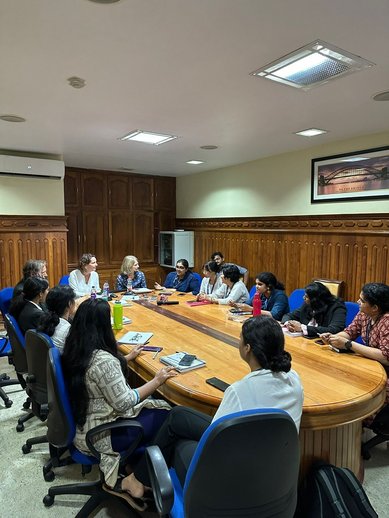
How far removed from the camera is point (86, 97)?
8.65ft

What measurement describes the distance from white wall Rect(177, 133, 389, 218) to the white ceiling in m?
0.40

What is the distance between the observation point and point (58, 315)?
2295 millimetres

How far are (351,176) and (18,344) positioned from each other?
375 centimetres

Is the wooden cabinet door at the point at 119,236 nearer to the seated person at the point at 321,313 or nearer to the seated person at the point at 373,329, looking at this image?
the seated person at the point at 321,313

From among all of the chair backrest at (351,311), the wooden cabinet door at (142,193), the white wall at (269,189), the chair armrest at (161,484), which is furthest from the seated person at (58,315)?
the wooden cabinet door at (142,193)

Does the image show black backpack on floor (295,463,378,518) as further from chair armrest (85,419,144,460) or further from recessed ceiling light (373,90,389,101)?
recessed ceiling light (373,90,389,101)

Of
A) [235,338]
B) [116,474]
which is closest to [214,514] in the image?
[116,474]

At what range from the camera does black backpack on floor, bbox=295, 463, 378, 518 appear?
1.40 m

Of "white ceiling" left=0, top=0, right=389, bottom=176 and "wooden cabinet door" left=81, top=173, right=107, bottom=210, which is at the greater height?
"white ceiling" left=0, top=0, right=389, bottom=176

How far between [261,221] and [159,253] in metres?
2.47

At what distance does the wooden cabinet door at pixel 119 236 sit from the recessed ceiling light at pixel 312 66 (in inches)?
181

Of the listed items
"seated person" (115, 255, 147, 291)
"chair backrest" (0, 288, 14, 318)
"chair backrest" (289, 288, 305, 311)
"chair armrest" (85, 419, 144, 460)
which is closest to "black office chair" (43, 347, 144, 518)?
"chair armrest" (85, 419, 144, 460)

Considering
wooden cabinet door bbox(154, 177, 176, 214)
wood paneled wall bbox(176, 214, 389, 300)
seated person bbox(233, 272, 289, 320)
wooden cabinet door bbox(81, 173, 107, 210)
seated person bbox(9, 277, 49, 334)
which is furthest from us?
wooden cabinet door bbox(154, 177, 176, 214)

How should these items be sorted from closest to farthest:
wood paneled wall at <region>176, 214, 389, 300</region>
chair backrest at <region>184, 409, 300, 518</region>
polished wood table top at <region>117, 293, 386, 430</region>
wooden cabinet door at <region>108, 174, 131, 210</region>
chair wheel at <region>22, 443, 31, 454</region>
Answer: chair backrest at <region>184, 409, 300, 518</region>
polished wood table top at <region>117, 293, 386, 430</region>
chair wheel at <region>22, 443, 31, 454</region>
wood paneled wall at <region>176, 214, 389, 300</region>
wooden cabinet door at <region>108, 174, 131, 210</region>
